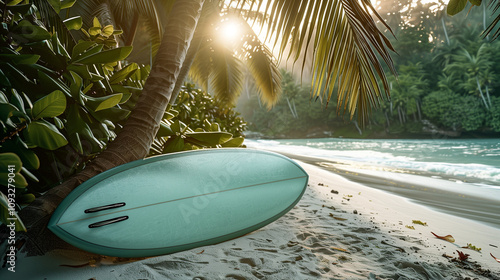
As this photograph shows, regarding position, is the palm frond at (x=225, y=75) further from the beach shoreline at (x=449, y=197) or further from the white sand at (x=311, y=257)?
the white sand at (x=311, y=257)

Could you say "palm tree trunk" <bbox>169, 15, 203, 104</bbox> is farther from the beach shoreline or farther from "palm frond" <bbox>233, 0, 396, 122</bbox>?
the beach shoreline

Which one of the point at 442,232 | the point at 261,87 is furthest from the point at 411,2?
the point at 442,232

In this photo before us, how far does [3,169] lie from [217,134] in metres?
1.15

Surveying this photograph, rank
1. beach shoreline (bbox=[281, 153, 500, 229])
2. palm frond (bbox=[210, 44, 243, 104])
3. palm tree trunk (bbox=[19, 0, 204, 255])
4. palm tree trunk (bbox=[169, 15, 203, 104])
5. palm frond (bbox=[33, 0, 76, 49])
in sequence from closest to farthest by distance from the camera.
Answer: palm tree trunk (bbox=[19, 0, 204, 255]) → palm frond (bbox=[33, 0, 76, 49]) → palm tree trunk (bbox=[169, 15, 203, 104]) → beach shoreline (bbox=[281, 153, 500, 229]) → palm frond (bbox=[210, 44, 243, 104])

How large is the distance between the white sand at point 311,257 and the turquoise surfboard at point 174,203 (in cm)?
9

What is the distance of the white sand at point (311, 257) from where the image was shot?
3.88 ft

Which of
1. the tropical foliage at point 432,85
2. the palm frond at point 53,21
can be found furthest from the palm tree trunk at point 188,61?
the tropical foliage at point 432,85

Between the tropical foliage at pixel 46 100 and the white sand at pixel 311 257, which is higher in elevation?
the tropical foliage at pixel 46 100

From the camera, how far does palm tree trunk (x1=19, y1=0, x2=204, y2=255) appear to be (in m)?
1.17

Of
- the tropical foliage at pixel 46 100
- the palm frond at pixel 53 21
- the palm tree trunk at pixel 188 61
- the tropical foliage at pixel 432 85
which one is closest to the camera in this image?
the tropical foliage at pixel 46 100

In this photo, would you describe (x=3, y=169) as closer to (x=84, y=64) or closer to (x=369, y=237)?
(x=84, y=64)

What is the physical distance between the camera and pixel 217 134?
5.93 ft

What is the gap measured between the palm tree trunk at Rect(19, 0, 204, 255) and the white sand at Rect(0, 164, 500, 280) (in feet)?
0.41

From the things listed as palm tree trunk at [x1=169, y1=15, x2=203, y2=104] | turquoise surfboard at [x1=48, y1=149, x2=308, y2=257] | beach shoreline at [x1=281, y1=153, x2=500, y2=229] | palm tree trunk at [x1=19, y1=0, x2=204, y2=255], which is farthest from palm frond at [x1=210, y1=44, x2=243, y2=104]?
turquoise surfboard at [x1=48, y1=149, x2=308, y2=257]
